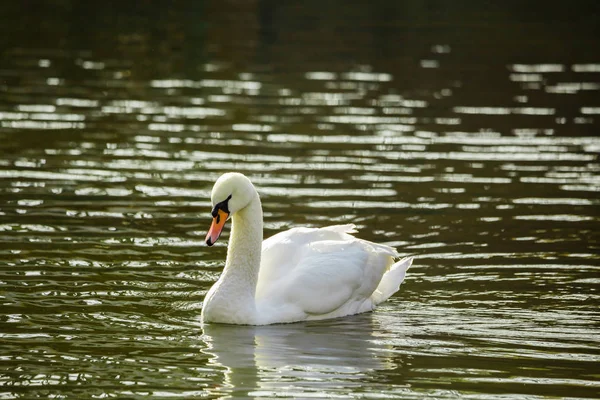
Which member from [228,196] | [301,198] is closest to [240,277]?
[228,196]

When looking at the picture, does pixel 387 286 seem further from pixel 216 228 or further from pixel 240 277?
pixel 216 228

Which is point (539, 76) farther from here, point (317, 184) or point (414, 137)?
point (317, 184)

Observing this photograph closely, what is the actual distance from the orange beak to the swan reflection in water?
2.90 feet

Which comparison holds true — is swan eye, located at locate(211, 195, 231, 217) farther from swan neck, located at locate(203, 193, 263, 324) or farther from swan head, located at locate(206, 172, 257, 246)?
swan neck, located at locate(203, 193, 263, 324)

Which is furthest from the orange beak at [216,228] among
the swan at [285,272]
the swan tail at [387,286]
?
the swan tail at [387,286]

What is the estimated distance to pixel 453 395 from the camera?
10344 millimetres

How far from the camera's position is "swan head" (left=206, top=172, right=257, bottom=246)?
40.2ft

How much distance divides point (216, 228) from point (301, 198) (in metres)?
5.55

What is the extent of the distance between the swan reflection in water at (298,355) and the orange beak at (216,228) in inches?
34.8

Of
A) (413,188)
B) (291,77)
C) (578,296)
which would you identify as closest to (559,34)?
(291,77)

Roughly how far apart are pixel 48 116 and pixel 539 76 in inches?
443

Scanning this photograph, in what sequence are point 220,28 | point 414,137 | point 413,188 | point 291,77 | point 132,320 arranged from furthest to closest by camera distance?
point 220,28, point 291,77, point 414,137, point 413,188, point 132,320

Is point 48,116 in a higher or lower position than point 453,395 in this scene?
higher

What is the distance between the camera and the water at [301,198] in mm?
11148
